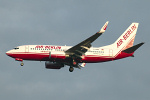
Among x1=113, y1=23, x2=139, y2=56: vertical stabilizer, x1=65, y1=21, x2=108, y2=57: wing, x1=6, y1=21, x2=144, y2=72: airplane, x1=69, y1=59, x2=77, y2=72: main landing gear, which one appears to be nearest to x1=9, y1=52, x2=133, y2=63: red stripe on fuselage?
x1=6, y1=21, x2=144, y2=72: airplane

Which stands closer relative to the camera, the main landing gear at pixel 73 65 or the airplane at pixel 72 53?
the airplane at pixel 72 53

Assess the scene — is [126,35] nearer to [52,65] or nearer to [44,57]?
[52,65]

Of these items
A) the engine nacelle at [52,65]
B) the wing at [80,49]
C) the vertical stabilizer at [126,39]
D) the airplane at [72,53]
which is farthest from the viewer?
the engine nacelle at [52,65]

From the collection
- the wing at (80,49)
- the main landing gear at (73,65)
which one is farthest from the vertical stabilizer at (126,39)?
the main landing gear at (73,65)

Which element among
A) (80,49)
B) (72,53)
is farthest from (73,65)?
(80,49)

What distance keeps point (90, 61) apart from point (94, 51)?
2116 mm

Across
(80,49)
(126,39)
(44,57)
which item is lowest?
(44,57)

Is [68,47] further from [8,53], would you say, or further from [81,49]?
[8,53]

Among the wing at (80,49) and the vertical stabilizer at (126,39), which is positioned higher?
the vertical stabilizer at (126,39)

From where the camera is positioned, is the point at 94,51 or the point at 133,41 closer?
the point at 94,51

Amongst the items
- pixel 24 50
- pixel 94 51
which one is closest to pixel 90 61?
pixel 94 51

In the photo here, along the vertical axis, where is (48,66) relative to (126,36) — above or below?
below

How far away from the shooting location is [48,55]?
77000 millimetres

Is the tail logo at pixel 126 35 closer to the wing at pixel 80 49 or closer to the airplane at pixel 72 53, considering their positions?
the airplane at pixel 72 53
